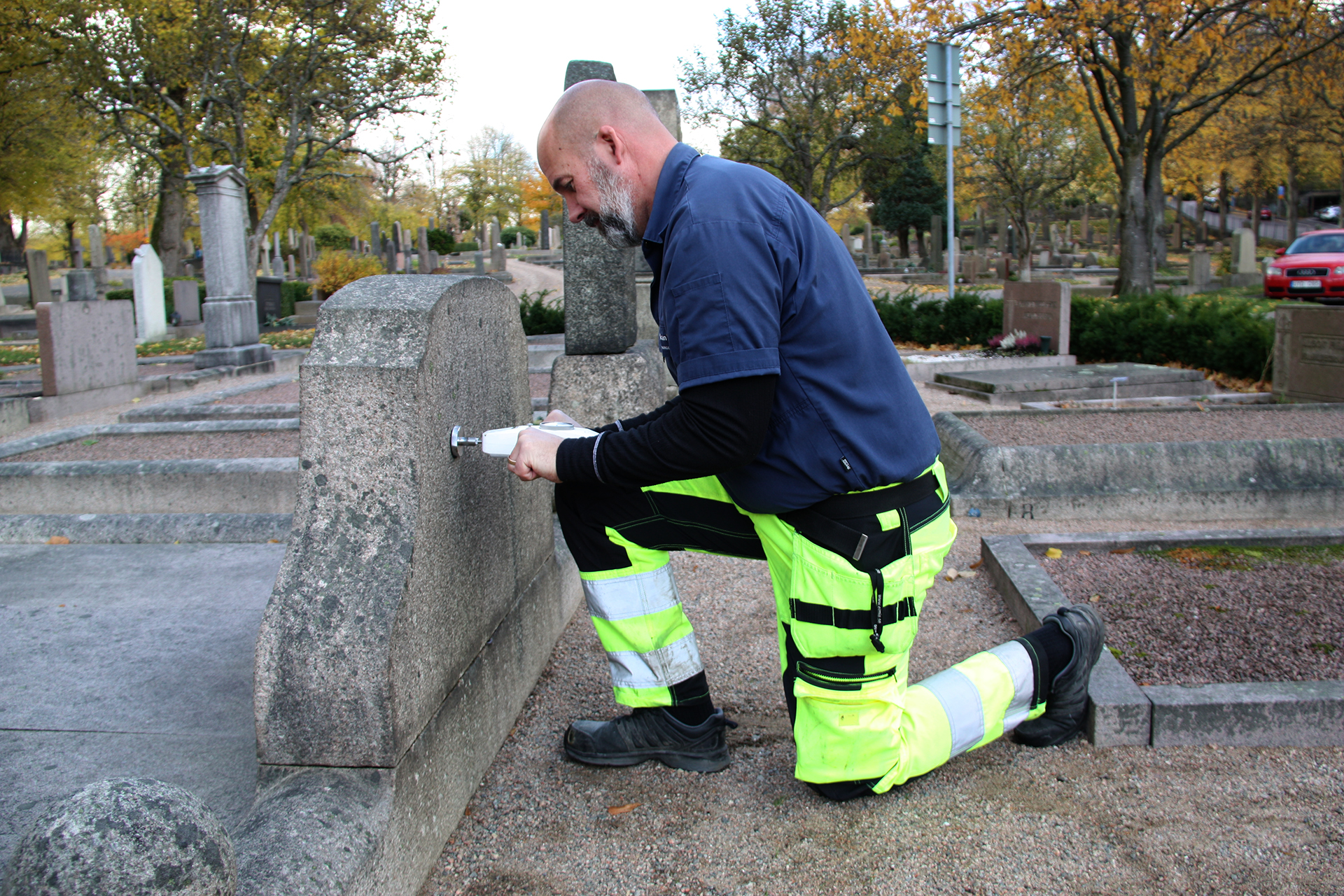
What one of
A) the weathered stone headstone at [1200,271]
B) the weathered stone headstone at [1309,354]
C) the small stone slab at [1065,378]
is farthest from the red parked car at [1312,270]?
the weathered stone headstone at [1309,354]

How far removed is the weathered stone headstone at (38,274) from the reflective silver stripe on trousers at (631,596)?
27.2 metres

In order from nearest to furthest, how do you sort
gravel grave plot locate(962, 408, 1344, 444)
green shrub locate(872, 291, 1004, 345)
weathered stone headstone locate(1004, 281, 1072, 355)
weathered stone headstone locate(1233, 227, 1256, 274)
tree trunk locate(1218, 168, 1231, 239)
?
gravel grave plot locate(962, 408, 1344, 444)
weathered stone headstone locate(1004, 281, 1072, 355)
green shrub locate(872, 291, 1004, 345)
weathered stone headstone locate(1233, 227, 1256, 274)
tree trunk locate(1218, 168, 1231, 239)

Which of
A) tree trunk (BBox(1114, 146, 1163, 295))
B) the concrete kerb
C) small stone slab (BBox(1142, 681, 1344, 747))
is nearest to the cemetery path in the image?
tree trunk (BBox(1114, 146, 1163, 295))

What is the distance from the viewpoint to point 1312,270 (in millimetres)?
18547

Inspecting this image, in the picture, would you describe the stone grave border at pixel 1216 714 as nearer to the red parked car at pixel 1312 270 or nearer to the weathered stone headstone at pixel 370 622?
the weathered stone headstone at pixel 370 622

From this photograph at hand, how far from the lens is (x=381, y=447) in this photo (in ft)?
6.58

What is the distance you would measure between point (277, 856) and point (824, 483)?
4.24ft

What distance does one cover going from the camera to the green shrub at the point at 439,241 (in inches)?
1718

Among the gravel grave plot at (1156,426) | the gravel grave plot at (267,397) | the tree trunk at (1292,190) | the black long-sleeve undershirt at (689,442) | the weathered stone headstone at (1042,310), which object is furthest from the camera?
the tree trunk at (1292,190)

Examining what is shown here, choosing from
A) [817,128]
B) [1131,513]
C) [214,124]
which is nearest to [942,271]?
[817,128]

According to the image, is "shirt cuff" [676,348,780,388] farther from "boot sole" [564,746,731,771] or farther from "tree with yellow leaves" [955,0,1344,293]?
"tree with yellow leaves" [955,0,1344,293]

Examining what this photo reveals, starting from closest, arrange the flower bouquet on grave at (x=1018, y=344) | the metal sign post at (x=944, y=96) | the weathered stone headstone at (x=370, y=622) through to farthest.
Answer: the weathered stone headstone at (x=370, y=622)
the flower bouquet on grave at (x=1018, y=344)
the metal sign post at (x=944, y=96)

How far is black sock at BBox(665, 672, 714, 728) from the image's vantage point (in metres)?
2.48

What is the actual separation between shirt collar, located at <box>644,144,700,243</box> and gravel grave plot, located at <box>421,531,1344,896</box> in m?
1.40
